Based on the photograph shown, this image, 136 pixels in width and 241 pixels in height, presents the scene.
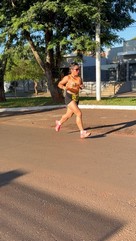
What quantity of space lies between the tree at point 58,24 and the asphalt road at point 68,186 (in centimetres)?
758

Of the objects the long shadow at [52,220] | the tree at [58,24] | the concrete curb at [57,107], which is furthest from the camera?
the tree at [58,24]

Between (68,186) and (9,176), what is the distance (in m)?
1.19

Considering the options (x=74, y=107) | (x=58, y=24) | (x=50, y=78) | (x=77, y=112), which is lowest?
(x=77, y=112)

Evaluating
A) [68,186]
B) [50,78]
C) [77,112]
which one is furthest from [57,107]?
[68,186]

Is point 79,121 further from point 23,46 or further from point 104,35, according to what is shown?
point 23,46

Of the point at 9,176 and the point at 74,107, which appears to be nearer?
the point at 9,176

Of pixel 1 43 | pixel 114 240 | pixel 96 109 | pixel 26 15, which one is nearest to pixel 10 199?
pixel 114 240

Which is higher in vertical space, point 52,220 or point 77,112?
point 77,112

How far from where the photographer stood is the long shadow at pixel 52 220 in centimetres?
390

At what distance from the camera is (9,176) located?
6195 mm

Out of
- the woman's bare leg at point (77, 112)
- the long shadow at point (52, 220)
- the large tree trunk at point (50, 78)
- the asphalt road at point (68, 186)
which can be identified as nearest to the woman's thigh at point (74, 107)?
the woman's bare leg at point (77, 112)

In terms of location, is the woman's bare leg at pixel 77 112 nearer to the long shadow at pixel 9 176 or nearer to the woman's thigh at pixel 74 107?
the woman's thigh at pixel 74 107

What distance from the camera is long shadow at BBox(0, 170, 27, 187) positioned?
589 cm

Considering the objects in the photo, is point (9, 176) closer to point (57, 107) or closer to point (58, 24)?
point (57, 107)
